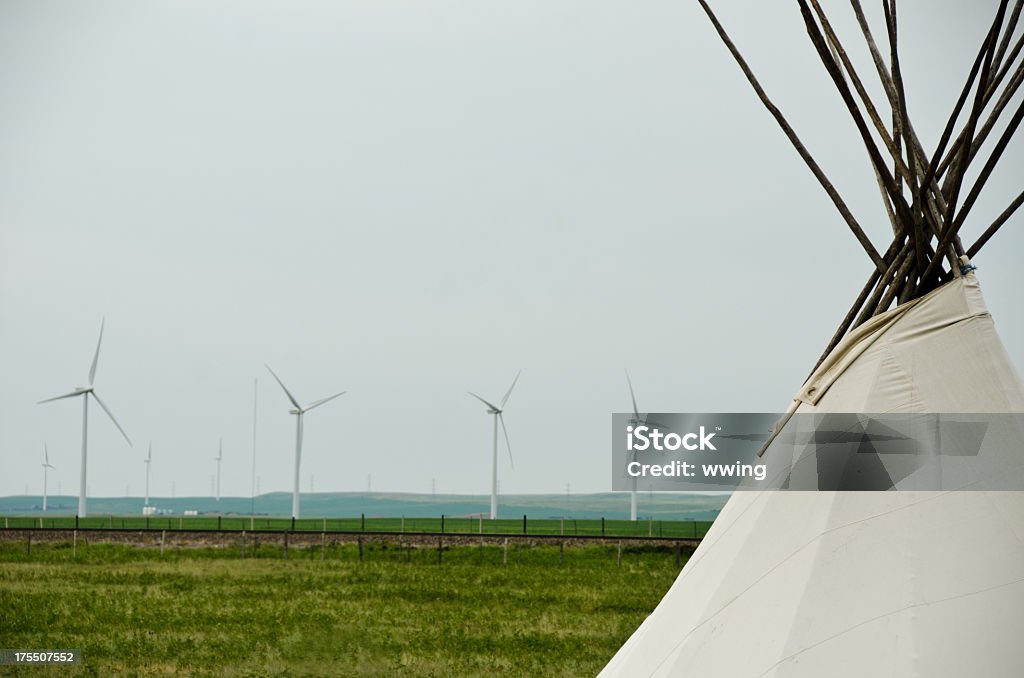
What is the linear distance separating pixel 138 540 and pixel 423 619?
23.0m

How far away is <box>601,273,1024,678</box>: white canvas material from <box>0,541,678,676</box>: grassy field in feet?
27.4

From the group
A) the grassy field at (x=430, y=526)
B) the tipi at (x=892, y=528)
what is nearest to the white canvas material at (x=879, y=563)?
the tipi at (x=892, y=528)

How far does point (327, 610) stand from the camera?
2372 cm

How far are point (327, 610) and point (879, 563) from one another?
17539 mm

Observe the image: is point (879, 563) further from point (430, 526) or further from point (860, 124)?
point (430, 526)

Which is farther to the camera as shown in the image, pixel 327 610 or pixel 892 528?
pixel 327 610

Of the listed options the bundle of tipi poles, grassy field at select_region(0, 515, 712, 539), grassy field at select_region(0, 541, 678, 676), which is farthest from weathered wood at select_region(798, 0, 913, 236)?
grassy field at select_region(0, 515, 712, 539)

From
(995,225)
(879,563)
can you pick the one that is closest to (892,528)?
(879,563)

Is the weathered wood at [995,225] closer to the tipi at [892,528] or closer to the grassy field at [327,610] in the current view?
the tipi at [892,528]

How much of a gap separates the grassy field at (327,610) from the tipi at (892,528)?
331 inches

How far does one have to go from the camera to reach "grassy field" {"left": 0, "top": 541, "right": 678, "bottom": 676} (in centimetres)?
1759

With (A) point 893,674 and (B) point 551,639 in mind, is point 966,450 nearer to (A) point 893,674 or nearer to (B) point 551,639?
(A) point 893,674

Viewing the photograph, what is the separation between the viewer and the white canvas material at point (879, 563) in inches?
292

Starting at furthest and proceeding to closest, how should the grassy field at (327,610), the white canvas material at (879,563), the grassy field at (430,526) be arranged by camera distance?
the grassy field at (430,526) → the grassy field at (327,610) → the white canvas material at (879,563)
